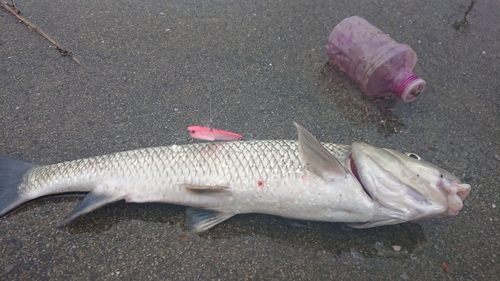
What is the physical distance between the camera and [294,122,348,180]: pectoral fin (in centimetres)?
232

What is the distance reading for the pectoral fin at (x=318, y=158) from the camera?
2316mm

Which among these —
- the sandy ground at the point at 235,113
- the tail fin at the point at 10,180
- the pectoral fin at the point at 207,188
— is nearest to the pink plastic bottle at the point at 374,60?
the sandy ground at the point at 235,113

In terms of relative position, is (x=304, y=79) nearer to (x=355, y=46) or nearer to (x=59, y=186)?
(x=355, y=46)

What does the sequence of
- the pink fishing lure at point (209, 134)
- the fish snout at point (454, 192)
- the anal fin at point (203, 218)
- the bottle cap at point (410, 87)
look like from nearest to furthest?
the fish snout at point (454, 192)
the anal fin at point (203, 218)
the pink fishing lure at point (209, 134)
the bottle cap at point (410, 87)

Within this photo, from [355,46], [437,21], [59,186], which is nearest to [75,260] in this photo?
[59,186]

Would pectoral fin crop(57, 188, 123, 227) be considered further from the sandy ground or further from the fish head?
the fish head

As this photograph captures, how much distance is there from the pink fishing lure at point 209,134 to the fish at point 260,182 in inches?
9.4

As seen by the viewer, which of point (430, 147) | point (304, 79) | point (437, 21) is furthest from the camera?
point (437, 21)

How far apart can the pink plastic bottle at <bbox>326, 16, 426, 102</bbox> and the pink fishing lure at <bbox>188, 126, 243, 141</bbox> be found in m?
1.36

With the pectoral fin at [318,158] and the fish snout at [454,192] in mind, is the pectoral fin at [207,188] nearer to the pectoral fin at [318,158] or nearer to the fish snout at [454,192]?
the pectoral fin at [318,158]

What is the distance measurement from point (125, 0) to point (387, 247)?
3867 mm

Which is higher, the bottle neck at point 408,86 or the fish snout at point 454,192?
the bottle neck at point 408,86

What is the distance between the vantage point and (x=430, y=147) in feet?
10.1

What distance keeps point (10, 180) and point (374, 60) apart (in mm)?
3053
